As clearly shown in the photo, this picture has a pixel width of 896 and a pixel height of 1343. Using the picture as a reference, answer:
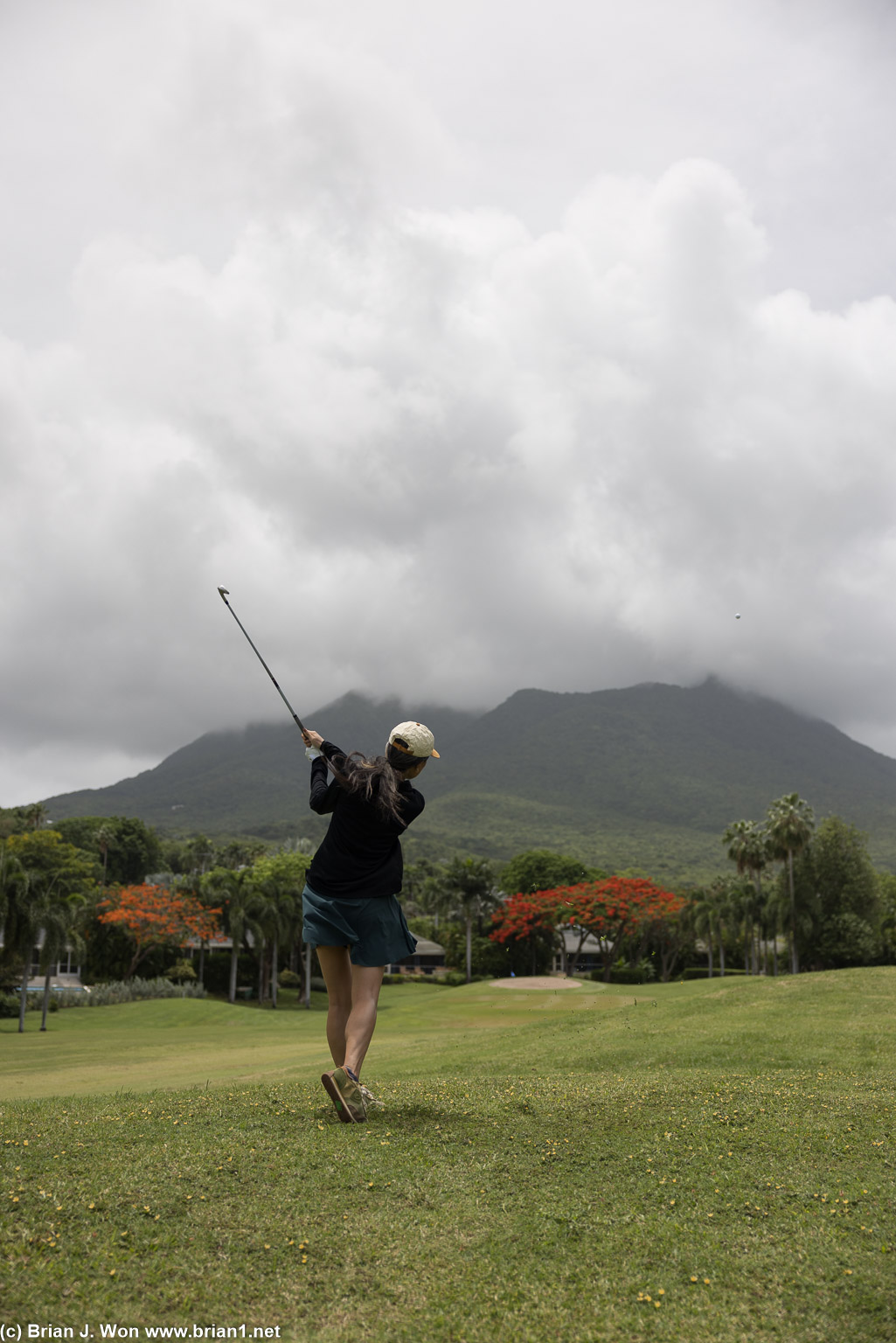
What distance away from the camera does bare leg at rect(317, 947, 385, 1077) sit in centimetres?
657

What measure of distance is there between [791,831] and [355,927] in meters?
58.3

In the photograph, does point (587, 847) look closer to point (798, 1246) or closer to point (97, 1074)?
point (97, 1074)

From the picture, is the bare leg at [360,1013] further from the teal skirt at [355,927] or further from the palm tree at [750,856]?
the palm tree at [750,856]

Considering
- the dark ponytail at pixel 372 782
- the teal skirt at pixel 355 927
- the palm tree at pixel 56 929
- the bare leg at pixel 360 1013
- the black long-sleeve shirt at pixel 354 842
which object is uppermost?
the dark ponytail at pixel 372 782

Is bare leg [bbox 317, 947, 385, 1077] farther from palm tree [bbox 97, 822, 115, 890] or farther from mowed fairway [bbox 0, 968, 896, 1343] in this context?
palm tree [bbox 97, 822, 115, 890]

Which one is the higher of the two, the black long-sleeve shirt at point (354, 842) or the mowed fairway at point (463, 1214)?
the black long-sleeve shirt at point (354, 842)

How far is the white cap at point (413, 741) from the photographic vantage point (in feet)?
23.3

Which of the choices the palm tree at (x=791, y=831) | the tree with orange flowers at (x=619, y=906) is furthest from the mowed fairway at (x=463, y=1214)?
the tree with orange flowers at (x=619, y=906)

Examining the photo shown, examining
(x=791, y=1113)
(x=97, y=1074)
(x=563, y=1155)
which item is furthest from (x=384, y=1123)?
(x=97, y=1074)

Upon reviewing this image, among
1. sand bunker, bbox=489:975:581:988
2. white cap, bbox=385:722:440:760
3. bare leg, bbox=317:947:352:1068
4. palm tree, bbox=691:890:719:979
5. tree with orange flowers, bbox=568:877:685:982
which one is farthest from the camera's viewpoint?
palm tree, bbox=691:890:719:979

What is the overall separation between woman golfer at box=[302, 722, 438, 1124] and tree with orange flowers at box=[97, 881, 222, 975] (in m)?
54.6

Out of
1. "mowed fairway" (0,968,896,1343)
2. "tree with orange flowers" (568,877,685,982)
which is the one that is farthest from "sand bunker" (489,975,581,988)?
"mowed fairway" (0,968,896,1343)

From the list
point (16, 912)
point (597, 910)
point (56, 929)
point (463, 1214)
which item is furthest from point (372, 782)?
point (597, 910)

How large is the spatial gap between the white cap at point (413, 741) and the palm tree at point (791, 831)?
56.5m
